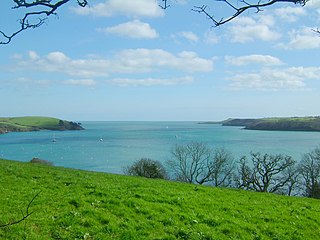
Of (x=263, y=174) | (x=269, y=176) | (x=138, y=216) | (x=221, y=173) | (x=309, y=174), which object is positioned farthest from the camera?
(x=221, y=173)

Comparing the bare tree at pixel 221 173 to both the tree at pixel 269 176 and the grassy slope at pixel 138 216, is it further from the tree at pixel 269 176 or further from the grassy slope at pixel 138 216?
the grassy slope at pixel 138 216

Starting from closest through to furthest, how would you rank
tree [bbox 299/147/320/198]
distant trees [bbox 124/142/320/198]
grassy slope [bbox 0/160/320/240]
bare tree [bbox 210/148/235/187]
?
grassy slope [bbox 0/160/320/240] → distant trees [bbox 124/142/320/198] → tree [bbox 299/147/320/198] → bare tree [bbox 210/148/235/187]

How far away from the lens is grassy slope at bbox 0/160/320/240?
8320 mm

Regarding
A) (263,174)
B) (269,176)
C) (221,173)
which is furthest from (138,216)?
(221,173)

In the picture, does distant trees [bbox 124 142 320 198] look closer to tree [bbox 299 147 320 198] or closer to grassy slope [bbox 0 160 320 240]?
tree [bbox 299 147 320 198]

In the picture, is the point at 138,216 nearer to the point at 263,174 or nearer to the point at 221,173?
the point at 263,174

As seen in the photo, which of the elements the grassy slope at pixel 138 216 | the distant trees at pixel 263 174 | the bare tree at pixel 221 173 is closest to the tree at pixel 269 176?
the distant trees at pixel 263 174

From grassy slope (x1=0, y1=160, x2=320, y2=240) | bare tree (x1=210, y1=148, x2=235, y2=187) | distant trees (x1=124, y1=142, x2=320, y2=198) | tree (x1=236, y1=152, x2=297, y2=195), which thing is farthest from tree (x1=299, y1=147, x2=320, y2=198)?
grassy slope (x1=0, y1=160, x2=320, y2=240)

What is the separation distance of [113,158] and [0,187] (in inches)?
3031

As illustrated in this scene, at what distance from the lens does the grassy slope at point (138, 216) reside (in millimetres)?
8320

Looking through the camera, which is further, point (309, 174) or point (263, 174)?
point (309, 174)

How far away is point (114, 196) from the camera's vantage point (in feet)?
38.0

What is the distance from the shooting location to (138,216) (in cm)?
983

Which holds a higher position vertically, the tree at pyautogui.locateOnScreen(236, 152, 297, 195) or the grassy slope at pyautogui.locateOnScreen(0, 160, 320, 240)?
the grassy slope at pyautogui.locateOnScreen(0, 160, 320, 240)
